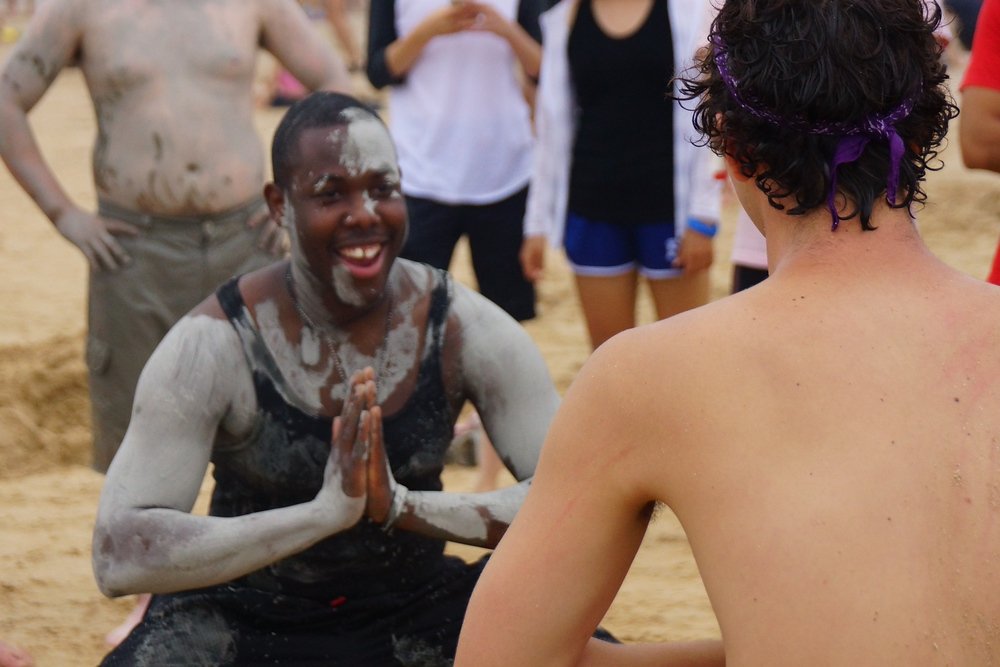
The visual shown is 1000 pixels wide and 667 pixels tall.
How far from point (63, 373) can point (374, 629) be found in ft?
14.1

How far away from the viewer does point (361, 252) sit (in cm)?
295

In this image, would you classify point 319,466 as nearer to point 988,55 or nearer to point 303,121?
point 303,121

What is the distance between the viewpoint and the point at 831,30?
173 centimetres

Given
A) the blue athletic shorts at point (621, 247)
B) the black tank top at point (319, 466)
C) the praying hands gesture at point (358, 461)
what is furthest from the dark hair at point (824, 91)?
the blue athletic shorts at point (621, 247)

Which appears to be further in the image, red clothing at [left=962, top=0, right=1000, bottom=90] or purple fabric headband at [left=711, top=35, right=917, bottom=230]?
red clothing at [left=962, top=0, right=1000, bottom=90]

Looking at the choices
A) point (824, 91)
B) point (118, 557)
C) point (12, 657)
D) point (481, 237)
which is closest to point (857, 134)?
point (824, 91)

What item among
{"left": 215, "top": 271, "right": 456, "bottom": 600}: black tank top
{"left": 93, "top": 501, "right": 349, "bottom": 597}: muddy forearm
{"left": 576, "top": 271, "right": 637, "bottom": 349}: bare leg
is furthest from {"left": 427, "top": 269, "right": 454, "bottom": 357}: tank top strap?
{"left": 576, "top": 271, "right": 637, "bottom": 349}: bare leg

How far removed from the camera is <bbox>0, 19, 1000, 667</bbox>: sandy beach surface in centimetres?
428

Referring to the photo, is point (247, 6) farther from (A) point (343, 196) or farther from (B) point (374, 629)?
(B) point (374, 629)

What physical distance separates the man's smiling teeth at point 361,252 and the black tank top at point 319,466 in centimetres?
19

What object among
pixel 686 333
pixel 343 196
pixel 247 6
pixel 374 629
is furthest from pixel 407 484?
pixel 247 6

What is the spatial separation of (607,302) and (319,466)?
6.44 ft

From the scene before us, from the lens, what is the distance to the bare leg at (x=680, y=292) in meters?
4.67

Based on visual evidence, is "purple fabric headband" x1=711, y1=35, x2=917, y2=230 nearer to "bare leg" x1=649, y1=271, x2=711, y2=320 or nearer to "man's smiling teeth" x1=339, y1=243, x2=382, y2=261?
"man's smiling teeth" x1=339, y1=243, x2=382, y2=261
